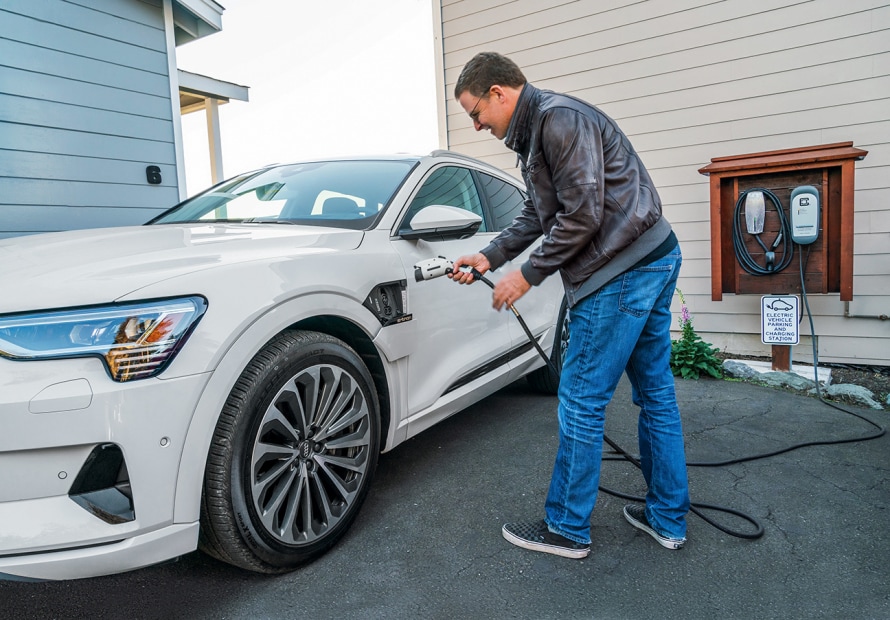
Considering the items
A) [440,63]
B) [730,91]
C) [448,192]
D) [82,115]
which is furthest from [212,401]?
[440,63]

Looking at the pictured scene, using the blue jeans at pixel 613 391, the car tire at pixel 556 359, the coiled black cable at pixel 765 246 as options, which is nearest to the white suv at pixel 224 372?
the blue jeans at pixel 613 391

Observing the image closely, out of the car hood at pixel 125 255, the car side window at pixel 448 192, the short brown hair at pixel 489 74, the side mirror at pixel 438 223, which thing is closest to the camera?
the car hood at pixel 125 255

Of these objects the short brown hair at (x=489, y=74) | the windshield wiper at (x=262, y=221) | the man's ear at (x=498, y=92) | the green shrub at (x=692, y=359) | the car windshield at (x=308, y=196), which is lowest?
the green shrub at (x=692, y=359)

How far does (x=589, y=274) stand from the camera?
2.04m

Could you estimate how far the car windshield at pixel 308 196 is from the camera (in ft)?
8.70

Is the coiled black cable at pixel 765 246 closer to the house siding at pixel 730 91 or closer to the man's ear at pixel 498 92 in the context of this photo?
the house siding at pixel 730 91

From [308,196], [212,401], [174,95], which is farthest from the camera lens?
[174,95]

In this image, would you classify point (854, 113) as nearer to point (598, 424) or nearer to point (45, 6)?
point (598, 424)

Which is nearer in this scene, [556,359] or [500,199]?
[500,199]

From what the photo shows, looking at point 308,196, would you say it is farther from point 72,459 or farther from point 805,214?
point 805,214

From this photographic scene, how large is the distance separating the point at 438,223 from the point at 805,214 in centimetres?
317

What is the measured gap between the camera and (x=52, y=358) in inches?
59.5

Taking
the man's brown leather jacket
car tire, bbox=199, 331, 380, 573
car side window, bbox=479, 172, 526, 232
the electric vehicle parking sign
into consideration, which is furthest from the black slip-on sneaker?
the electric vehicle parking sign

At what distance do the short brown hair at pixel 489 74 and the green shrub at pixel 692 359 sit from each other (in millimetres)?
3280
